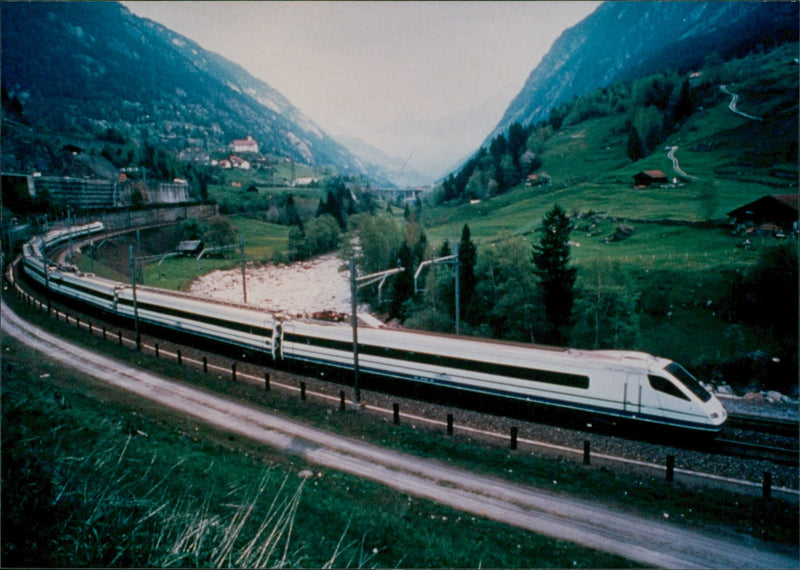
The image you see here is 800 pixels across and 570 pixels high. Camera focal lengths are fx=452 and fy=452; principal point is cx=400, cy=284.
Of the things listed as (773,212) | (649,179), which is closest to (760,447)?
(773,212)

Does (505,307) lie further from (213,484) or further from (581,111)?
(581,111)

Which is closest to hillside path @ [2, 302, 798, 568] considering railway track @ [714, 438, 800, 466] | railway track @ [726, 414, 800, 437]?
railway track @ [714, 438, 800, 466]

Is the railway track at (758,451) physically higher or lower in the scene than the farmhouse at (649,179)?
lower

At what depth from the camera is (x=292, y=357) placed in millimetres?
29250

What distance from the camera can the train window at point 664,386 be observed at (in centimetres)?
1792

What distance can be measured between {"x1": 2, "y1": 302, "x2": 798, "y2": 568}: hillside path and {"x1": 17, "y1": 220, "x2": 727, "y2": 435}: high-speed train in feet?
18.3

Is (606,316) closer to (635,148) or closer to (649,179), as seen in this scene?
(649,179)

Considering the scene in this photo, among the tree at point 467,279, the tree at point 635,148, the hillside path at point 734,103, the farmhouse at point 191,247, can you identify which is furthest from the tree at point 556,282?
the hillside path at point 734,103

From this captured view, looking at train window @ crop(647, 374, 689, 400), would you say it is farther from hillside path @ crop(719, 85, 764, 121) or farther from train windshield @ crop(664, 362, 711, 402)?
hillside path @ crop(719, 85, 764, 121)

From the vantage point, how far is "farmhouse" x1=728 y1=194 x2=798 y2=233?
50.0 metres

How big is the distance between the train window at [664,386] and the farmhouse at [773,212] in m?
44.9

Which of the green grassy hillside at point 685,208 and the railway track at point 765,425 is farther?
the green grassy hillside at point 685,208

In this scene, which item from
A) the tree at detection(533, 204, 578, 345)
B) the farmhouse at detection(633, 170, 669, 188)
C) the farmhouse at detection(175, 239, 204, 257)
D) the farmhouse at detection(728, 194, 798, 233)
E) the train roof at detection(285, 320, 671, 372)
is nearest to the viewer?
the train roof at detection(285, 320, 671, 372)

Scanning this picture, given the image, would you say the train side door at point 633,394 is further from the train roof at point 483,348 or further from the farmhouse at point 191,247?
the farmhouse at point 191,247
